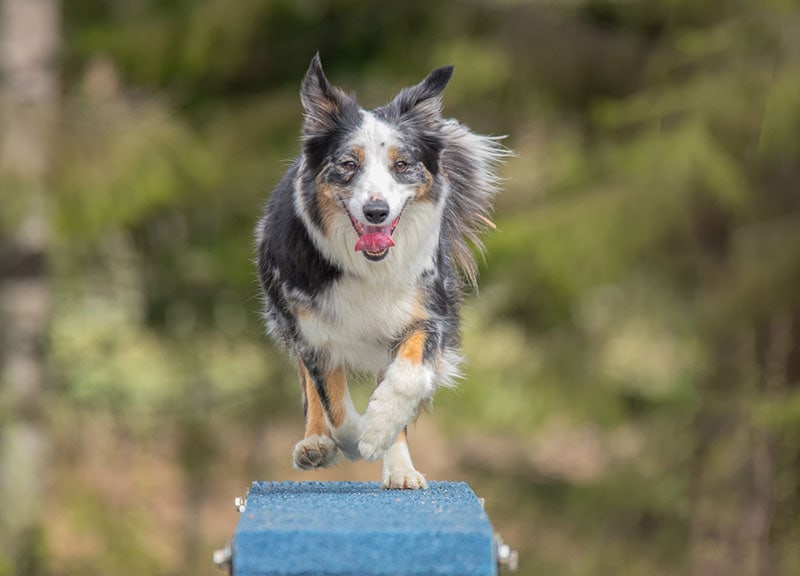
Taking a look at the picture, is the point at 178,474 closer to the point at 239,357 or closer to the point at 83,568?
the point at 239,357

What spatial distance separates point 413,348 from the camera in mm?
4867

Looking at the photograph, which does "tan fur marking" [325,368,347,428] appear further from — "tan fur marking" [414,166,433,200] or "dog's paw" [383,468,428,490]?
"tan fur marking" [414,166,433,200]

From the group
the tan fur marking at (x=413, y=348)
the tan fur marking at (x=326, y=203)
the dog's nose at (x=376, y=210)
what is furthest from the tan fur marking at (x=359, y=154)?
the tan fur marking at (x=413, y=348)

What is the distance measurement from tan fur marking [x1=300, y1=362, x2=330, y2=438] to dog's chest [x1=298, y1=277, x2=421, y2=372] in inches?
11.0

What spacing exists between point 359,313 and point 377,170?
552 millimetres

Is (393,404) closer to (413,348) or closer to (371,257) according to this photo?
(413,348)

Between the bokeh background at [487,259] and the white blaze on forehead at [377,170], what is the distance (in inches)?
315

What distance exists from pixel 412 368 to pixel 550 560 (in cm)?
1102

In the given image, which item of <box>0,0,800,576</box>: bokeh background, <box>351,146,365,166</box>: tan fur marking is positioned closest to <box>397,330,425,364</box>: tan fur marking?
<box>351,146,365,166</box>: tan fur marking

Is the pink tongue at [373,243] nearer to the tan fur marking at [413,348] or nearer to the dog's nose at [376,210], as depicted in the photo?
the dog's nose at [376,210]

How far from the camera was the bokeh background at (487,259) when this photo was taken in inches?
519

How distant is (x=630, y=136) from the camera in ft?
48.1

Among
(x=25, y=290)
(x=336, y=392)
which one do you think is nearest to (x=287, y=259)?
(x=336, y=392)

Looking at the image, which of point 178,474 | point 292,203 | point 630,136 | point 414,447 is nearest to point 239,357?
point 178,474
